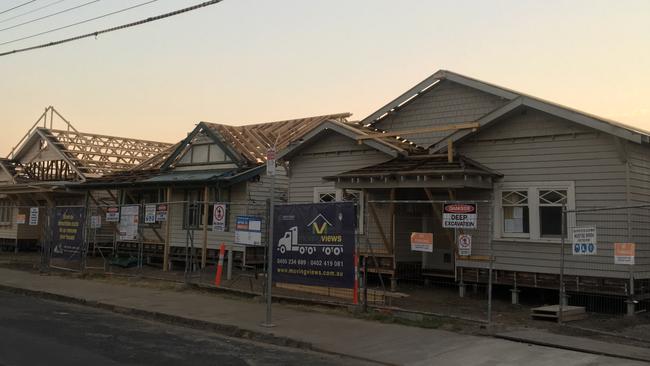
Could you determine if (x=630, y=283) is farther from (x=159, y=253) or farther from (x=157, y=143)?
(x=157, y=143)

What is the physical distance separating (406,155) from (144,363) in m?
10.9

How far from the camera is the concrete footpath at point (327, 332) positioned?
29.4 ft

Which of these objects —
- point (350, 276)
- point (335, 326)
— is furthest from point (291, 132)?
point (335, 326)

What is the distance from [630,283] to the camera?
13086 millimetres

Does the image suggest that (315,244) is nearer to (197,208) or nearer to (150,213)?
(150,213)

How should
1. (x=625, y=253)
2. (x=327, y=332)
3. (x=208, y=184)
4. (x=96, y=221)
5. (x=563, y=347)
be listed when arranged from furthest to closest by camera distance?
(x=208, y=184)
(x=96, y=221)
(x=327, y=332)
(x=625, y=253)
(x=563, y=347)

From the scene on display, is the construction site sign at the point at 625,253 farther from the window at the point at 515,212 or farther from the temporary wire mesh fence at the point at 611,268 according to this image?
the window at the point at 515,212

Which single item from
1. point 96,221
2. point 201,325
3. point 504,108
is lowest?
point 201,325

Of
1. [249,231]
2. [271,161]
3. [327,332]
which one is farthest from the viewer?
[249,231]

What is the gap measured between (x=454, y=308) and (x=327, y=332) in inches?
152

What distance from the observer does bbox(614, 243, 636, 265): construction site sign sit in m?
10.6

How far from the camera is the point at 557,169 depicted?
14711 mm

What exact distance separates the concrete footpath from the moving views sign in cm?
85

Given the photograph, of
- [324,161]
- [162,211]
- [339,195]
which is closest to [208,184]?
[162,211]
